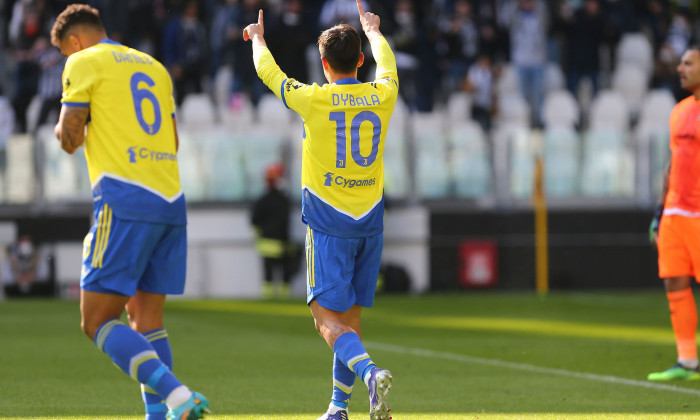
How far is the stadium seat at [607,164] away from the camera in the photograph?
1956 centimetres

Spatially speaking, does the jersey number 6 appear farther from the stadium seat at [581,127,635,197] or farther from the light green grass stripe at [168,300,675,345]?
Answer: the stadium seat at [581,127,635,197]

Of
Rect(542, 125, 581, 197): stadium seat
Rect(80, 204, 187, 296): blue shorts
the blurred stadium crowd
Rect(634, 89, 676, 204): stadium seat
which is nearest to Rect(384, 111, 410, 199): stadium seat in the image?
the blurred stadium crowd

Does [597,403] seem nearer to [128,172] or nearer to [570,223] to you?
[128,172]

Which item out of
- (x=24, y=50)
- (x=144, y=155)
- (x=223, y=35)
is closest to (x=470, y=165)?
(x=223, y=35)

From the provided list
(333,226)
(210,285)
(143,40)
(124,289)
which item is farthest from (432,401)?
(143,40)

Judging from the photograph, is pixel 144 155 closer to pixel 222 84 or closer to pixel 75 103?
pixel 75 103

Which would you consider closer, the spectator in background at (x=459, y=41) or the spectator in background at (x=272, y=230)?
the spectator in background at (x=272, y=230)

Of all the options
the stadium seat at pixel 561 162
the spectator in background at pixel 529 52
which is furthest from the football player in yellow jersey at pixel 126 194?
the spectator in background at pixel 529 52

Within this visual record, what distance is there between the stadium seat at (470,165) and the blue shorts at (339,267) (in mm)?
13308

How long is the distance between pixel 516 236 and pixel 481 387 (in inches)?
424

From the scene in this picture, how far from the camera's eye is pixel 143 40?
20.6 metres

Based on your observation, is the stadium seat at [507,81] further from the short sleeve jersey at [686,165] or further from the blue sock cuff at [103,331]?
the blue sock cuff at [103,331]

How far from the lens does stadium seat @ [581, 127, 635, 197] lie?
19.6 m

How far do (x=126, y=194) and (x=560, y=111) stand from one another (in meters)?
15.6
